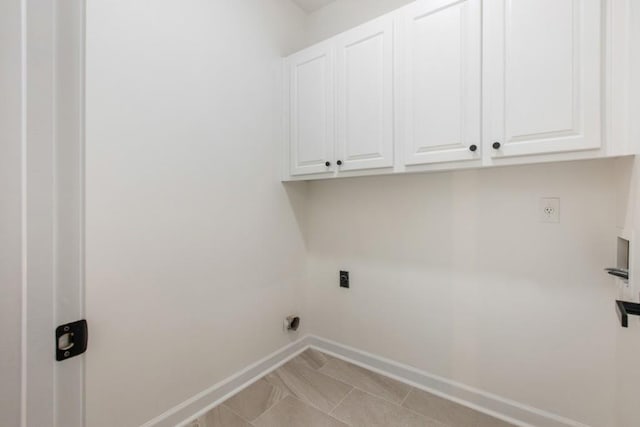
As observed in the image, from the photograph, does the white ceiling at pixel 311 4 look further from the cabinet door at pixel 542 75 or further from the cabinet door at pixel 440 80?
the cabinet door at pixel 542 75

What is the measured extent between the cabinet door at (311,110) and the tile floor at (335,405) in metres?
1.31

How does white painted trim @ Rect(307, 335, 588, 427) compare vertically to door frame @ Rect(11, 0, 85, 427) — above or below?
below

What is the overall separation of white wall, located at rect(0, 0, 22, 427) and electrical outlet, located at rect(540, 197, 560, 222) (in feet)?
6.24

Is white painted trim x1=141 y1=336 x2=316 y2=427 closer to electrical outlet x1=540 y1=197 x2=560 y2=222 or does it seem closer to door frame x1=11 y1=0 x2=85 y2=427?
door frame x1=11 y1=0 x2=85 y2=427

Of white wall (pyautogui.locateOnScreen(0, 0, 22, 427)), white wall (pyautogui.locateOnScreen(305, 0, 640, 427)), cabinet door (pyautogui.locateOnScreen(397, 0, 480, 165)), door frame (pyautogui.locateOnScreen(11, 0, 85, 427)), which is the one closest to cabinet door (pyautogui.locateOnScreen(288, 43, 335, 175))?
white wall (pyautogui.locateOnScreen(305, 0, 640, 427))

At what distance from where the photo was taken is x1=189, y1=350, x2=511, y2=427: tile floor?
1.44 meters

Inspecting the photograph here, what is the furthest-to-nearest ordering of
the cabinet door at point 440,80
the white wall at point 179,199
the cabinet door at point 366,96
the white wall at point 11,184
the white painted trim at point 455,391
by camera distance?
1. the cabinet door at point 366,96
2. the white painted trim at point 455,391
3. the cabinet door at point 440,80
4. the white wall at point 179,199
5. the white wall at point 11,184

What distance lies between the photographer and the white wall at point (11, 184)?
612mm

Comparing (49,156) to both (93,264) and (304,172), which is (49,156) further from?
(304,172)

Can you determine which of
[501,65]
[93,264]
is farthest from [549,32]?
[93,264]

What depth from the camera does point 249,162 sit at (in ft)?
5.80

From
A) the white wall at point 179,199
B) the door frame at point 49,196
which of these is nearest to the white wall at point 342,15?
the white wall at point 179,199

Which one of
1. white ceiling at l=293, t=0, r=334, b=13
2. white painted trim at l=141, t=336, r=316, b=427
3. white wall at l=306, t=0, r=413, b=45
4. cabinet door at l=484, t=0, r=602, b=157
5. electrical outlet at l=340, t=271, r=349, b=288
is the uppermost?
white ceiling at l=293, t=0, r=334, b=13

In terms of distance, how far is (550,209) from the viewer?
1367 millimetres
